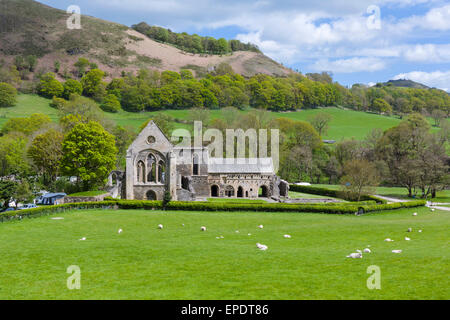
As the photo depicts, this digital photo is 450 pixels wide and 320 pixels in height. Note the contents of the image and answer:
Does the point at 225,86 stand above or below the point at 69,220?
above

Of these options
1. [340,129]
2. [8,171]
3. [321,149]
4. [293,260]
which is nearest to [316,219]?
[293,260]

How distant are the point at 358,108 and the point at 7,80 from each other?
13412cm

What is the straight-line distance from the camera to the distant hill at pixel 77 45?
162 m

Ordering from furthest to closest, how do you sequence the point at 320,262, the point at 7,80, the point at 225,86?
the point at 225,86, the point at 7,80, the point at 320,262

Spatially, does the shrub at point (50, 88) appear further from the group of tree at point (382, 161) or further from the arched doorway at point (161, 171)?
the arched doorway at point (161, 171)

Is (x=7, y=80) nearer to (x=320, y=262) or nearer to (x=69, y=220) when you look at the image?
(x=69, y=220)

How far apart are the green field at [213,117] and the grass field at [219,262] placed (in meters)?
77.8

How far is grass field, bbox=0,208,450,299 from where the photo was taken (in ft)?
43.4

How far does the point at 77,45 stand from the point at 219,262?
177 meters

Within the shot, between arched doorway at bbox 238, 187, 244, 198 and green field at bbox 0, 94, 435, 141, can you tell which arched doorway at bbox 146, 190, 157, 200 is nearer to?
arched doorway at bbox 238, 187, 244, 198

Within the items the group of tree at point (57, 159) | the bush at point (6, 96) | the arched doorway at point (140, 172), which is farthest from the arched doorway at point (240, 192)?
the bush at point (6, 96)

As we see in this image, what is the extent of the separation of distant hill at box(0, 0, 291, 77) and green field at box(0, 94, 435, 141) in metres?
44.8

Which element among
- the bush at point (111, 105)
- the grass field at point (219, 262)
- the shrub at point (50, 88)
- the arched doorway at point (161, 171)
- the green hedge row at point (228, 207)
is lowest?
the green hedge row at point (228, 207)

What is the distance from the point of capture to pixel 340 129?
404ft
